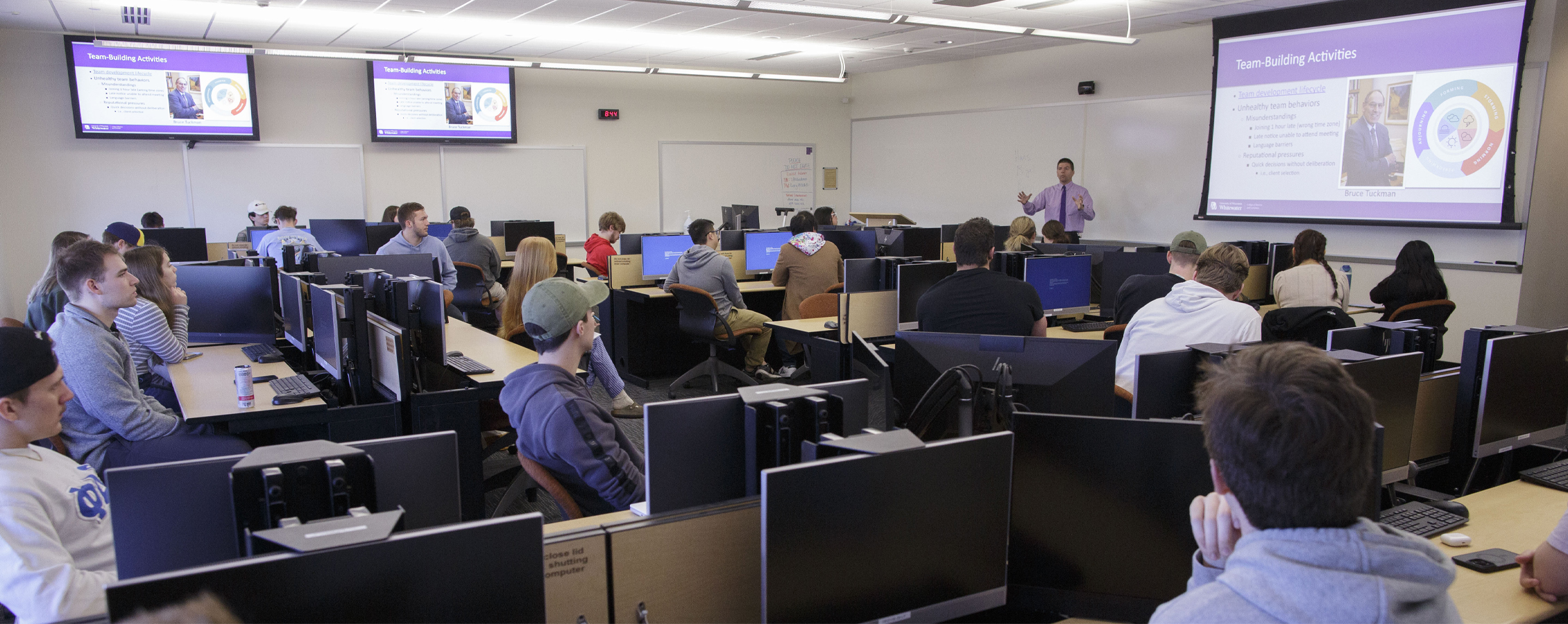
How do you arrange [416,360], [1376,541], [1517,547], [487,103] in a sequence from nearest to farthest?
[1376,541], [1517,547], [416,360], [487,103]

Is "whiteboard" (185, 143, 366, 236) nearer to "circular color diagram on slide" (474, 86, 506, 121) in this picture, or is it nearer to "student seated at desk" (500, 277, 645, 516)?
"circular color diagram on slide" (474, 86, 506, 121)

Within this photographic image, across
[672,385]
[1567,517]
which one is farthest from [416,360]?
[1567,517]

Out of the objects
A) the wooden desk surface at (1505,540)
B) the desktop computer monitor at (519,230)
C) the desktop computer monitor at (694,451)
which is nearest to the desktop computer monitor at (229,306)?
the desktop computer monitor at (694,451)

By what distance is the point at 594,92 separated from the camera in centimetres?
1027

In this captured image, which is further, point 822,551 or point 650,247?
point 650,247

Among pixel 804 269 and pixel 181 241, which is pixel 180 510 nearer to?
pixel 804 269

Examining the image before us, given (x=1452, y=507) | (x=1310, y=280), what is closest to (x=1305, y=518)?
(x=1452, y=507)

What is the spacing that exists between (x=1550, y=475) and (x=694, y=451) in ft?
8.10

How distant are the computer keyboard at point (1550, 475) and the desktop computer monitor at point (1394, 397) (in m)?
0.47

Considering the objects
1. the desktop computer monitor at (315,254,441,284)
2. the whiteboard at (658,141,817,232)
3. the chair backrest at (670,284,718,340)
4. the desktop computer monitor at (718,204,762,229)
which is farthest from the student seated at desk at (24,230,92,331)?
the whiteboard at (658,141,817,232)

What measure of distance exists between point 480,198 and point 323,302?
6.52 metres

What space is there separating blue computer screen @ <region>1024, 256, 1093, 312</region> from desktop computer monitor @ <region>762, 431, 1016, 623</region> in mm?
3453

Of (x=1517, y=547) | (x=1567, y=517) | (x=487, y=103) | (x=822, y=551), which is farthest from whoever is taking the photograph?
(x=487, y=103)

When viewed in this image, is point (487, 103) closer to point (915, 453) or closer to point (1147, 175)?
point (1147, 175)
